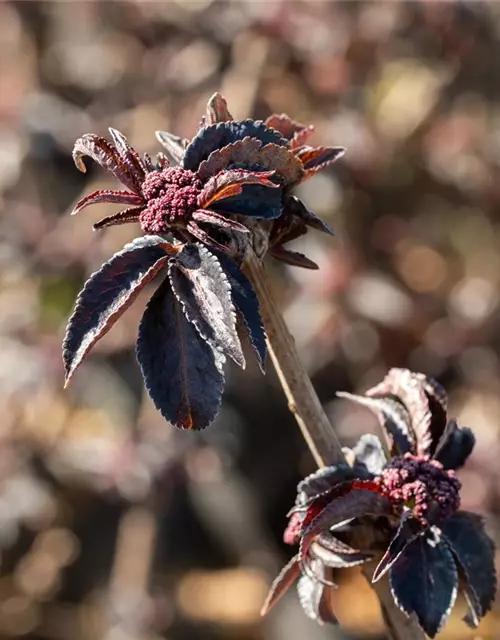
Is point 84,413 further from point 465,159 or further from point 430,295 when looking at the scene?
point 465,159

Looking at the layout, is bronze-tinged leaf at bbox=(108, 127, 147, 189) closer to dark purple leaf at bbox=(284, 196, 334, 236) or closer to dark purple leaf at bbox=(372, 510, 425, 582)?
dark purple leaf at bbox=(284, 196, 334, 236)

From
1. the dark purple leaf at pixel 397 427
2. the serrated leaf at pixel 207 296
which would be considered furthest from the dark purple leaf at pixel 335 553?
the serrated leaf at pixel 207 296

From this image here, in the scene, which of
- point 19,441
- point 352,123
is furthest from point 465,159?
point 19,441

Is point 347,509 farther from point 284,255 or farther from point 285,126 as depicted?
point 285,126

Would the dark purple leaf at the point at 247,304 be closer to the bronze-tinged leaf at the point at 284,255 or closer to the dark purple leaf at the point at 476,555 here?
the bronze-tinged leaf at the point at 284,255

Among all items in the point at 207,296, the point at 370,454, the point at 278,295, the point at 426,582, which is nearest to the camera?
the point at 207,296

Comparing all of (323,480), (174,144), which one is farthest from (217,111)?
(323,480)

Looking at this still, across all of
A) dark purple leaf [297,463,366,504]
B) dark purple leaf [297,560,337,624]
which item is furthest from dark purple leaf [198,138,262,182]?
dark purple leaf [297,560,337,624]
